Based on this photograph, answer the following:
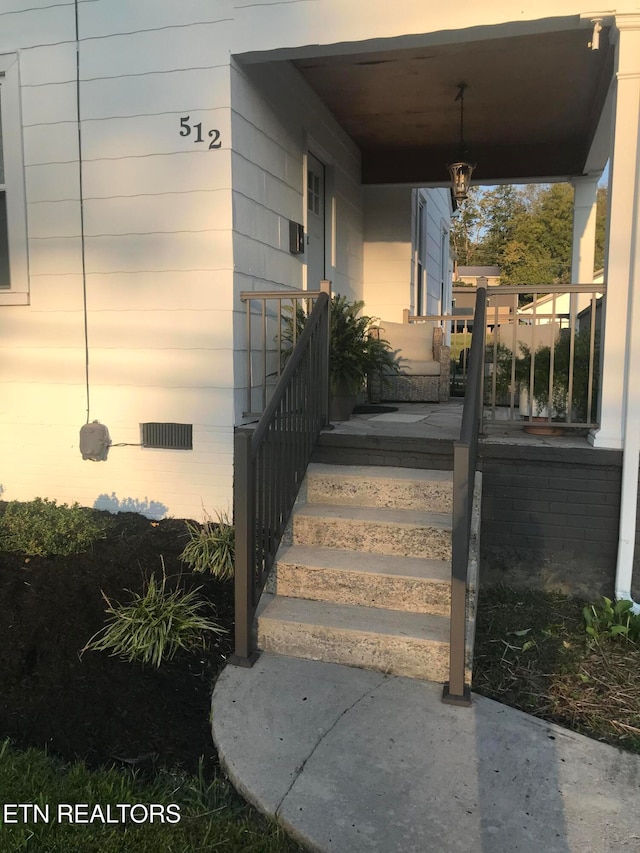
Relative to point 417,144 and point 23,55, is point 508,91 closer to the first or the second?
point 417,144

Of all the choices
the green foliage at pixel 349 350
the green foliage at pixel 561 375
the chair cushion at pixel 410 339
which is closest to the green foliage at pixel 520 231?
the chair cushion at pixel 410 339

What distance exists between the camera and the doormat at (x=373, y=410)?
224 inches

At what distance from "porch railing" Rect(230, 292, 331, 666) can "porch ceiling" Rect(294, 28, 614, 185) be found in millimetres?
2413

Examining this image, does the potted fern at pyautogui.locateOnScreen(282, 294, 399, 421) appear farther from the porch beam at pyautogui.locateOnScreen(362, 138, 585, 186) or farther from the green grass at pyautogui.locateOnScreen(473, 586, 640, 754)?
the porch beam at pyautogui.locateOnScreen(362, 138, 585, 186)

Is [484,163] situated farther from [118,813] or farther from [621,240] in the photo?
[118,813]

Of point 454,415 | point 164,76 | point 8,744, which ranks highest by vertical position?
point 164,76

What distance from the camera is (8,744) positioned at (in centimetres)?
249

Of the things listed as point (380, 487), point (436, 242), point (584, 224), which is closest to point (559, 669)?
point (380, 487)

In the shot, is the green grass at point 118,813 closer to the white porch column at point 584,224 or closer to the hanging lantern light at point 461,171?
the hanging lantern light at point 461,171

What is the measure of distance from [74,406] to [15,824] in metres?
3.13

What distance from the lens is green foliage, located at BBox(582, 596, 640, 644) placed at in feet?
10.9

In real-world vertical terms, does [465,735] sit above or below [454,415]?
below

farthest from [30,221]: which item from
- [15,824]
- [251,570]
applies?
[15,824]

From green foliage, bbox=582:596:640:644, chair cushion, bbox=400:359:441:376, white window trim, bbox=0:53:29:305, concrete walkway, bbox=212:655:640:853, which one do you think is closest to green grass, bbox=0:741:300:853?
concrete walkway, bbox=212:655:640:853
